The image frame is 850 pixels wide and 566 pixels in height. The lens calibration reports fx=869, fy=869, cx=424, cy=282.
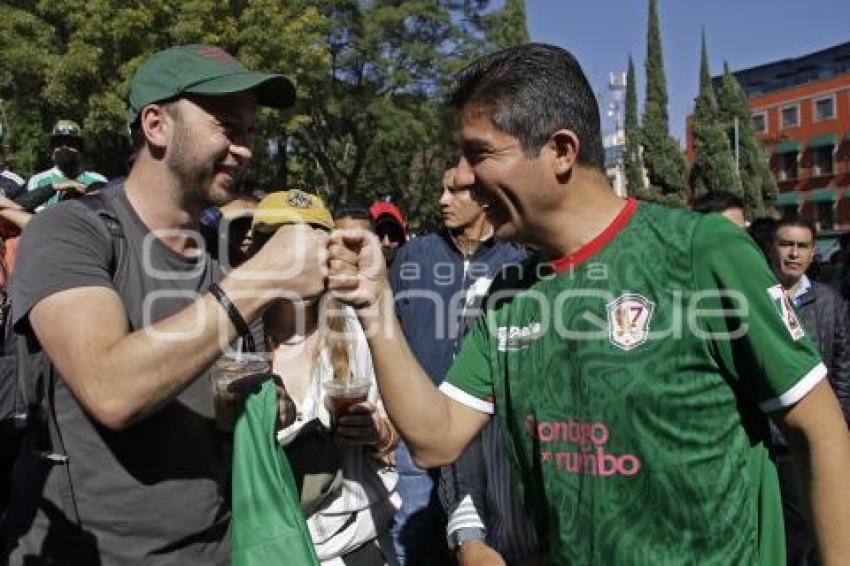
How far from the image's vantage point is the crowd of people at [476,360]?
1841 millimetres

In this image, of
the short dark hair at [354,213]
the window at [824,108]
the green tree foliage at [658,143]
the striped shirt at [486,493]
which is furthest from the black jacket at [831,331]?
the window at [824,108]

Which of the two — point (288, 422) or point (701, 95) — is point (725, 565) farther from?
point (701, 95)

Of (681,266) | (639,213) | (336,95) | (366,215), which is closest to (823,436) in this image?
(681,266)

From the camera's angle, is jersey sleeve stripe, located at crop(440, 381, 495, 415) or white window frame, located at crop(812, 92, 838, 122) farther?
white window frame, located at crop(812, 92, 838, 122)

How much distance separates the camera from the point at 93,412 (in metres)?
1.83

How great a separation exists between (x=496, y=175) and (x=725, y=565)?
0.99 m

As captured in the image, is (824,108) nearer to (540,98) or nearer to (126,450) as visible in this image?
(540,98)

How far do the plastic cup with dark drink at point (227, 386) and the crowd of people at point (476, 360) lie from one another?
1cm

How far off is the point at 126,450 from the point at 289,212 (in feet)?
4.33

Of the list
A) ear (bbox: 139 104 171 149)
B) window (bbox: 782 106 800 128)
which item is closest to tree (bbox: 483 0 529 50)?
ear (bbox: 139 104 171 149)

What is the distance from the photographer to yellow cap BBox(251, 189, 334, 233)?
10.4 feet

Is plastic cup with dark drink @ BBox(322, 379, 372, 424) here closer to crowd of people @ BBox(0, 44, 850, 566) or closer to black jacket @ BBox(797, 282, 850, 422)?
crowd of people @ BBox(0, 44, 850, 566)

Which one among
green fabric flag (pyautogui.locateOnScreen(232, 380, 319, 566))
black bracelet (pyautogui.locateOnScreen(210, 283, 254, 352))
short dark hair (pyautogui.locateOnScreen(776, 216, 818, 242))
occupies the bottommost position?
green fabric flag (pyautogui.locateOnScreen(232, 380, 319, 566))

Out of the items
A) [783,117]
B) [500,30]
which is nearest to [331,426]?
[500,30]
